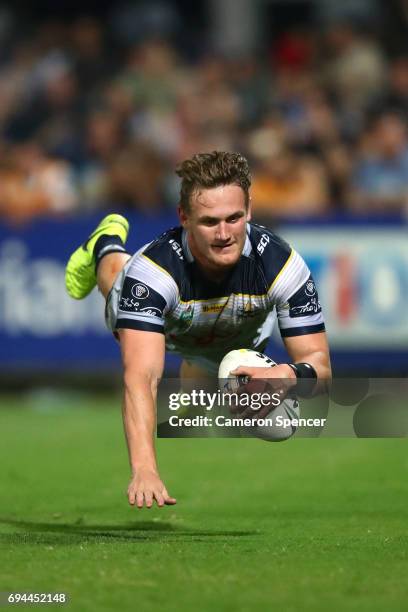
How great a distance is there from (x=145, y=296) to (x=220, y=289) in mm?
587

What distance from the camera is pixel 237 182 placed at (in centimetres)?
745

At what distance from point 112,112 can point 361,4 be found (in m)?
4.17

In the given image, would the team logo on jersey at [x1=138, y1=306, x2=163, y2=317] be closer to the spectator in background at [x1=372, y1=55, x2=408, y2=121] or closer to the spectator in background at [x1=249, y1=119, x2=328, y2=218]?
the spectator in background at [x1=249, y1=119, x2=328, y2=218]

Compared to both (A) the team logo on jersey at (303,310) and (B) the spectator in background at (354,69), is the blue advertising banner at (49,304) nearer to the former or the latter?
(B) the spectator in background at (354,69)

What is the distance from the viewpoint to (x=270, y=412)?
24.5ft

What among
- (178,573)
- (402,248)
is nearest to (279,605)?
(178,573)

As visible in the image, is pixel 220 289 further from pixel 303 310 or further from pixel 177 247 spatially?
pixel 303 310

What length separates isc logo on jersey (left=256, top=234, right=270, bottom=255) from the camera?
7891mm

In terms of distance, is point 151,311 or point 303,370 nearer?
point 151,311

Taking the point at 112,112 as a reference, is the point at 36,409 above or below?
below

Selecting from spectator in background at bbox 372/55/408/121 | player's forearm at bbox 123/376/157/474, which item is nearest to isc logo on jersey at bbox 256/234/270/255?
player's forearm at bbox 123/376/157/474

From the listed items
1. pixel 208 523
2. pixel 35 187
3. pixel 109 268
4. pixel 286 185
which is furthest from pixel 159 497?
pixel 35 187

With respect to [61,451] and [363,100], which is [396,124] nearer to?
[363,100]

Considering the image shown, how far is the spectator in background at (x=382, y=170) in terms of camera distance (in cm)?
1623
